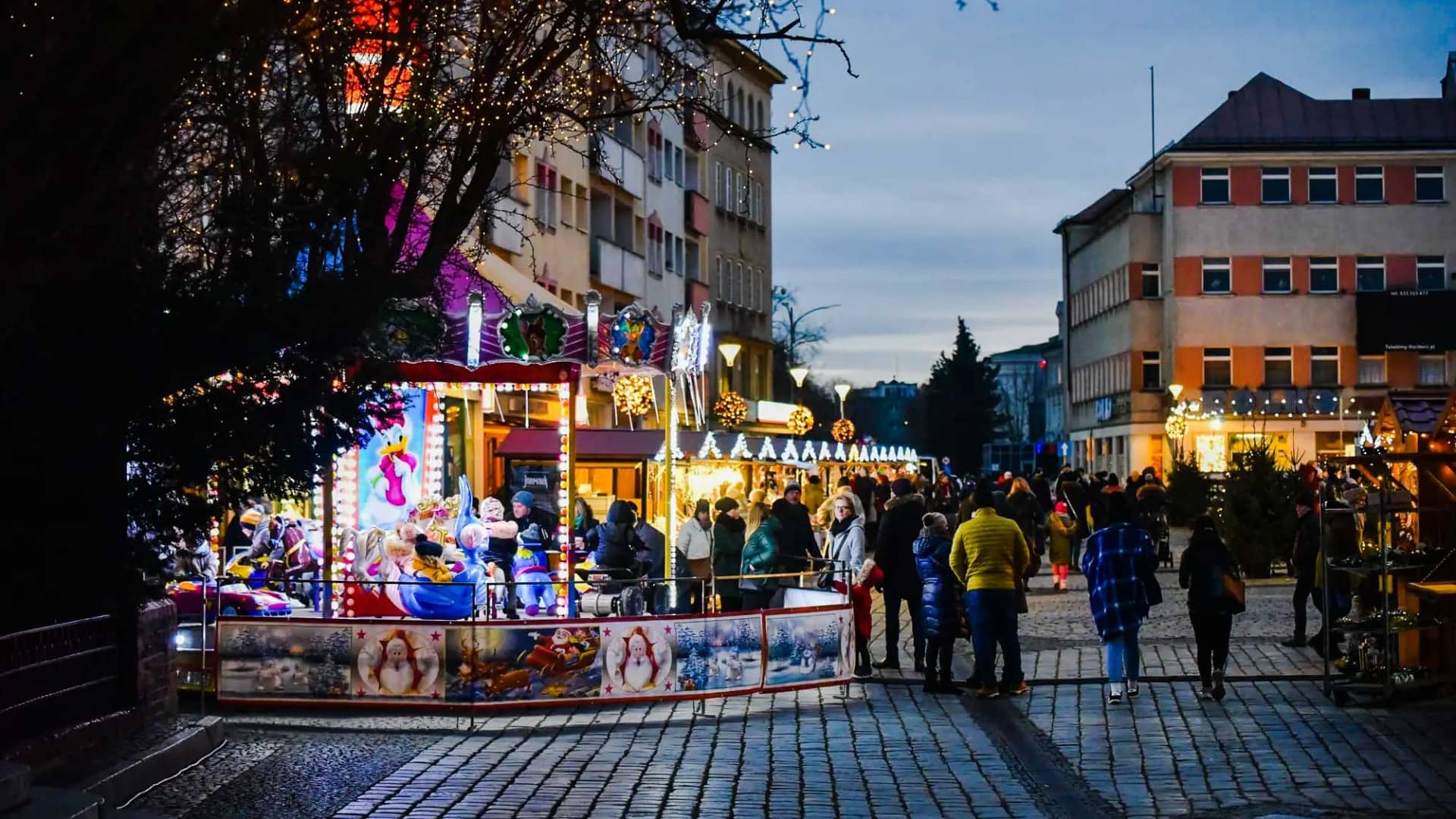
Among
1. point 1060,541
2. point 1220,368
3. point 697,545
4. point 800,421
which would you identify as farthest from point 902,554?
point 1220,368

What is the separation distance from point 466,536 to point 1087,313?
70208mm

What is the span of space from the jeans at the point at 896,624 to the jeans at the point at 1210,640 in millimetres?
3064

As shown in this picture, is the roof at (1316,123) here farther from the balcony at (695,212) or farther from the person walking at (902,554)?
the person walking at (902,554)

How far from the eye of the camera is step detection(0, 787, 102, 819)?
31.2ft

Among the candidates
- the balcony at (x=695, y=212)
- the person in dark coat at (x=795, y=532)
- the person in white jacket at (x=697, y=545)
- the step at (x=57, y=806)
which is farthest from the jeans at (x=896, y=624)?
the balcony at (x=695, y=212)

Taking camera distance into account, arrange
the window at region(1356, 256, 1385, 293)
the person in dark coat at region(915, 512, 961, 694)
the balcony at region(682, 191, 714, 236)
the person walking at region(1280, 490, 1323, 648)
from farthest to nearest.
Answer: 1. the window at region(1356, 256, 1385, 293)
2. the balcony at region(682, 191, 714, 236)
3. the person walking at region(1280, 490, 1323, 648)
4. the person in dark coat at region(915, 512, 961, 694)

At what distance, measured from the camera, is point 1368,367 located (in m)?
74.0

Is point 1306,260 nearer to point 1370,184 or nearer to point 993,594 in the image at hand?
point 1370,184

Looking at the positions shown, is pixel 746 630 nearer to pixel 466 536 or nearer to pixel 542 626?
pixel 542 626

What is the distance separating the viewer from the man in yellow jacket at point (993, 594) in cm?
1808

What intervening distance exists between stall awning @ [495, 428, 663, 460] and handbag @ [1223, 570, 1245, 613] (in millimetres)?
20006

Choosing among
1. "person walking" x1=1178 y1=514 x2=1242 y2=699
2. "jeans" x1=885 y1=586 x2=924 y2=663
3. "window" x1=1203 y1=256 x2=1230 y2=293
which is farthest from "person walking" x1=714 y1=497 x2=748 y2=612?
"window" x1=1203 y1=256 x2=1230 y2=293

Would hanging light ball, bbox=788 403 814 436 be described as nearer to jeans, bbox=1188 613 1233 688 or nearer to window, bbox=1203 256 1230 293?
window, bbox=1203 256 1230 293

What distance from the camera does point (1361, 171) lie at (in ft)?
241
